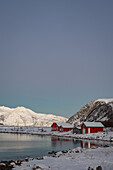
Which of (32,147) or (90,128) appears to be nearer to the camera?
(32,147)

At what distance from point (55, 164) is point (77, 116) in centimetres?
14138

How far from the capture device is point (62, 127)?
102312 millimetres

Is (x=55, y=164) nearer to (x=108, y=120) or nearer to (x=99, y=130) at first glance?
(x=99, y=130)

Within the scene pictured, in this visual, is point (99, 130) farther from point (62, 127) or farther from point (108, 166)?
point (108, 166)

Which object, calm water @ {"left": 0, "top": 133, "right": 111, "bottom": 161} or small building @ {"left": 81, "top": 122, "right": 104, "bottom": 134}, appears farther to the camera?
small building @ {"left": 81, "top": 122, "right": 104, "bottom": 134}

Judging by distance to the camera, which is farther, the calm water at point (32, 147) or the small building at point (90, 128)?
the small building at point (90, 128)

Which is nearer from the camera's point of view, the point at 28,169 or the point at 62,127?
the point at 28,169

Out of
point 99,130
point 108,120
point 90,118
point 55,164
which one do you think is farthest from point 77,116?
point 55,164

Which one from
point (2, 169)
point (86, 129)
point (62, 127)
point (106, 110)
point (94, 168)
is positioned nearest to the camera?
point (94, 168)

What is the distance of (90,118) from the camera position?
422 feet

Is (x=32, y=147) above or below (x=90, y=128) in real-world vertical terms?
below

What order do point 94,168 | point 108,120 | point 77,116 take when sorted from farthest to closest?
point 77,116 → point 108,120 → point 94,168

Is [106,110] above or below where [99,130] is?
above

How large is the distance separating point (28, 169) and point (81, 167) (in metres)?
5.04
